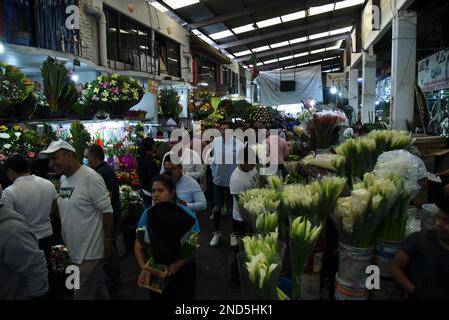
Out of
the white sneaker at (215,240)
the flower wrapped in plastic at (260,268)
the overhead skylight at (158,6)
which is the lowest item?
the white sneaker at (215,240)

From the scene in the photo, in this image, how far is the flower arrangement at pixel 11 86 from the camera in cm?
414

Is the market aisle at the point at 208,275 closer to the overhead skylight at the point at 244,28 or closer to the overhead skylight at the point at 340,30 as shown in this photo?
the overhead skylight at the point at 244,28

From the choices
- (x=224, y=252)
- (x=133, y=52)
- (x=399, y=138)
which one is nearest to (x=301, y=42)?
(x=133, y=52)

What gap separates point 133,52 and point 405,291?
9640 millimetres

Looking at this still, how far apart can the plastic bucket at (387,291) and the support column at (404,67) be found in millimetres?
7646

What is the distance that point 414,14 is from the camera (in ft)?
27.5

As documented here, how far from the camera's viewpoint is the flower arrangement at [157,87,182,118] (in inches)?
373

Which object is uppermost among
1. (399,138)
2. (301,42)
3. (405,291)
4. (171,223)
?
(301,42)

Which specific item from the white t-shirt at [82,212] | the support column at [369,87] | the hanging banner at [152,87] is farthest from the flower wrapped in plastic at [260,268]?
the support column at [369,87]

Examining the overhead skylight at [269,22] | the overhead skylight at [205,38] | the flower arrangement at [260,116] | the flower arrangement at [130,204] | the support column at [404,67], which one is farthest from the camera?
the overhead skylight at [205,38]

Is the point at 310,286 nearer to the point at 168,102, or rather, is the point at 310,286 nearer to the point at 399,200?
the point at 399,200
